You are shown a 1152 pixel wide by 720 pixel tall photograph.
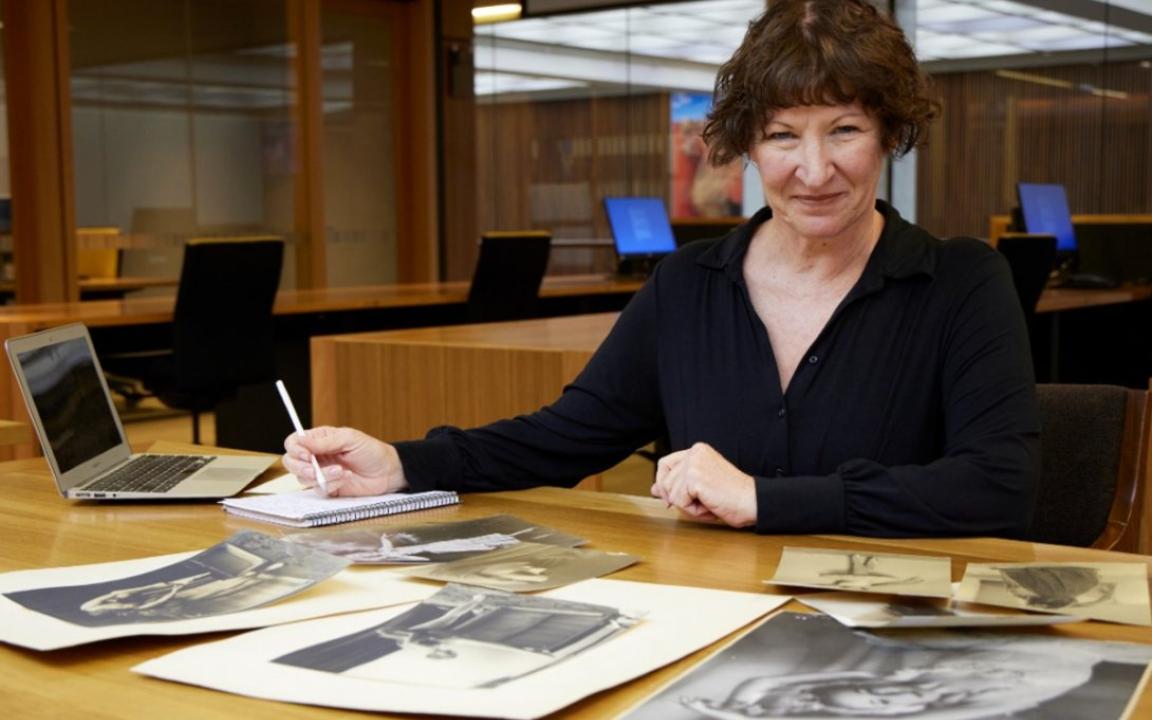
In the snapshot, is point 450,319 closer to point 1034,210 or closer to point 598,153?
point 1034,210

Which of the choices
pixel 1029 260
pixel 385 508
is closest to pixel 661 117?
pixel 1029 260

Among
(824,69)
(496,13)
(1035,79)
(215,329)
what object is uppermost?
(496,13)

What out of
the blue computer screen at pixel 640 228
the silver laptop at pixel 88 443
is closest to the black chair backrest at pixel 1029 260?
the blue computer screen at pixel 640 228

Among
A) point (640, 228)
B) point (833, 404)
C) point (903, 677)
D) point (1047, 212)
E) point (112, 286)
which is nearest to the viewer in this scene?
point (903, 677)

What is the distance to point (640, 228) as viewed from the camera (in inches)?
298

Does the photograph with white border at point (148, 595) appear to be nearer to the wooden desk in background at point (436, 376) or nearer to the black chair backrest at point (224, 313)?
the wooden desk in background at point (436, 376)

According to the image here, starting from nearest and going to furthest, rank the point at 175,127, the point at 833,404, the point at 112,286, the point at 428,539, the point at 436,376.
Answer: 1. the point at 428,539
2. the point at 833,404
3. the point at 436,376
4. the point at 112,286
5. the point at 175,127

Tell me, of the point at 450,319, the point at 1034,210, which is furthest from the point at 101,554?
the point at 1034,210

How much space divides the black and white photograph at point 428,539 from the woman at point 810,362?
0.50 feet

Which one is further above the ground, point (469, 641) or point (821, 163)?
point (821, 163)

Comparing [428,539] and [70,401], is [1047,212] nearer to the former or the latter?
[70,401]

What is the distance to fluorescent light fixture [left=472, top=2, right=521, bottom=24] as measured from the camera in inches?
377

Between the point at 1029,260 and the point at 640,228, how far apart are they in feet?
8.42

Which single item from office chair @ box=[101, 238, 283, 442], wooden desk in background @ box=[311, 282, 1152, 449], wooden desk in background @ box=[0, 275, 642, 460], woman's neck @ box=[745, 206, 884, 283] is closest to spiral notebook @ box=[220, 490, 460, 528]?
woman's neck @ box=[745, 206, 884, 283]
